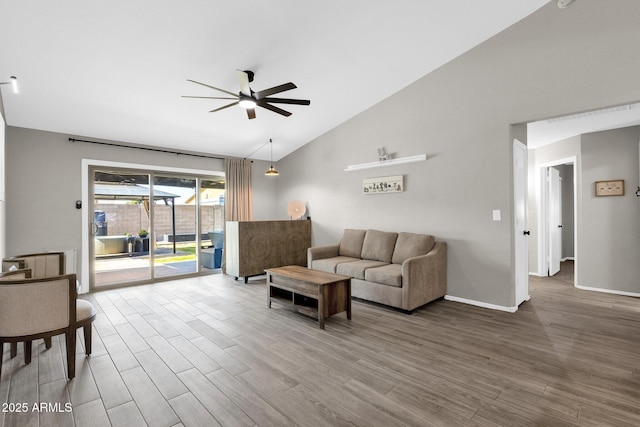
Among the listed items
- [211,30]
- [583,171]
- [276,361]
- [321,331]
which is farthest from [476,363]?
[583,171]

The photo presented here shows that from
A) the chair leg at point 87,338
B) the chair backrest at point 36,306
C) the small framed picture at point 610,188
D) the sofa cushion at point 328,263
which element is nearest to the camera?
the chair backrest at point 36,306

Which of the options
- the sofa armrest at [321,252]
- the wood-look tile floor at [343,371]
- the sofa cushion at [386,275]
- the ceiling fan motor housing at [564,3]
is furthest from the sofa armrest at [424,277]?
the ceiling fan motor housing at [564,3]

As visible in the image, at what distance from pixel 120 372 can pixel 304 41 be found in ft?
12.3

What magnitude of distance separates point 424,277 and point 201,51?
3.82 m

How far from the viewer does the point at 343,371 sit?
2445 mm

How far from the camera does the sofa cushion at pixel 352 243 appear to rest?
524 cm

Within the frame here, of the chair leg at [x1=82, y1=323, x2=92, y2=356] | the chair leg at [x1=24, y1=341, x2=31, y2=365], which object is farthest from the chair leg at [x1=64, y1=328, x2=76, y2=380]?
the chair leg at [x1=24, y1=341, x2=31, y2=365]

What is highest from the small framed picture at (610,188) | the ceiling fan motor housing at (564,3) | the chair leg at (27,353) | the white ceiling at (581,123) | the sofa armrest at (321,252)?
the ceiling fan motor housing at (564,3)

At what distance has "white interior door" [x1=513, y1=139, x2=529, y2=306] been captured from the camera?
3973mm

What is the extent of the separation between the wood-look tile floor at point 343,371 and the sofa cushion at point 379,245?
106cm

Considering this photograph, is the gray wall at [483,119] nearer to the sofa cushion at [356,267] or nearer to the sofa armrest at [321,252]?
the sofa armrest at [321,252]

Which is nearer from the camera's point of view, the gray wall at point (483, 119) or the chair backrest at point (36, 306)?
the chair backrest at point (36, 306)

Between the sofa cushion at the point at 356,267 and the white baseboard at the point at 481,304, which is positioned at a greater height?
the sofa cushion at the point at 356,267

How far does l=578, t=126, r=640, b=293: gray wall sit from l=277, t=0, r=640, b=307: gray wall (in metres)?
2.17
